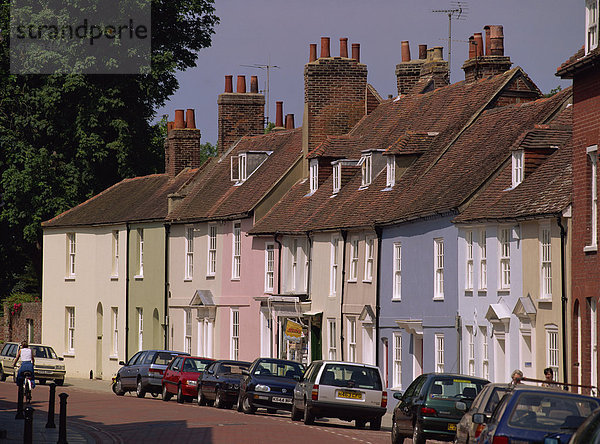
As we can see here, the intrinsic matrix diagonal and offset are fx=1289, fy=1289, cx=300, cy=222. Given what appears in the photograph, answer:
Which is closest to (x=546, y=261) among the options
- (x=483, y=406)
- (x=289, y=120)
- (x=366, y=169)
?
(x=483, y=406)

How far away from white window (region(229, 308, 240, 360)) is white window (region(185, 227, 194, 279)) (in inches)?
152

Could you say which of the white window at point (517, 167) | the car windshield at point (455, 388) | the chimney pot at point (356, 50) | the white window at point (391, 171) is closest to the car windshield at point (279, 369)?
the white window at point (517, 167)

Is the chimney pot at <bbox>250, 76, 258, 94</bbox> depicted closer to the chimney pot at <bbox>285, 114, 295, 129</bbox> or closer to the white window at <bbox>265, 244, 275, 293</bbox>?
the chimney pot at <bbox>285, 114, 295, 129</bbox>

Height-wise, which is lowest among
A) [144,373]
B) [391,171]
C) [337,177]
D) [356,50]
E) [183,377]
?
[144,373]

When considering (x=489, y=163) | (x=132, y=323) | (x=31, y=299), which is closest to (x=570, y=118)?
(x=489, y=163)

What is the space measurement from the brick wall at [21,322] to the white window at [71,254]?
326 centimetres

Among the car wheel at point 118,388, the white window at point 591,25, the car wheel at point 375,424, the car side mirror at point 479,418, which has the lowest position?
the car wheel at point 118,388

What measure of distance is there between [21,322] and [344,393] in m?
37.5

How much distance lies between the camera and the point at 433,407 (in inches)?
935

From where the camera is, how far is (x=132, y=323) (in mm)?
55688

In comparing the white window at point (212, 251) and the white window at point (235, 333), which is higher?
the white window at point (212, 251)

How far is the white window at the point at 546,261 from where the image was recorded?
2984 centimetres

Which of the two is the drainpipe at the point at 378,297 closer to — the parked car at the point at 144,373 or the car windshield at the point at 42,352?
the parked car at the point at 144,373

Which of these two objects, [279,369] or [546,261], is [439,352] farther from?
[546,261]
